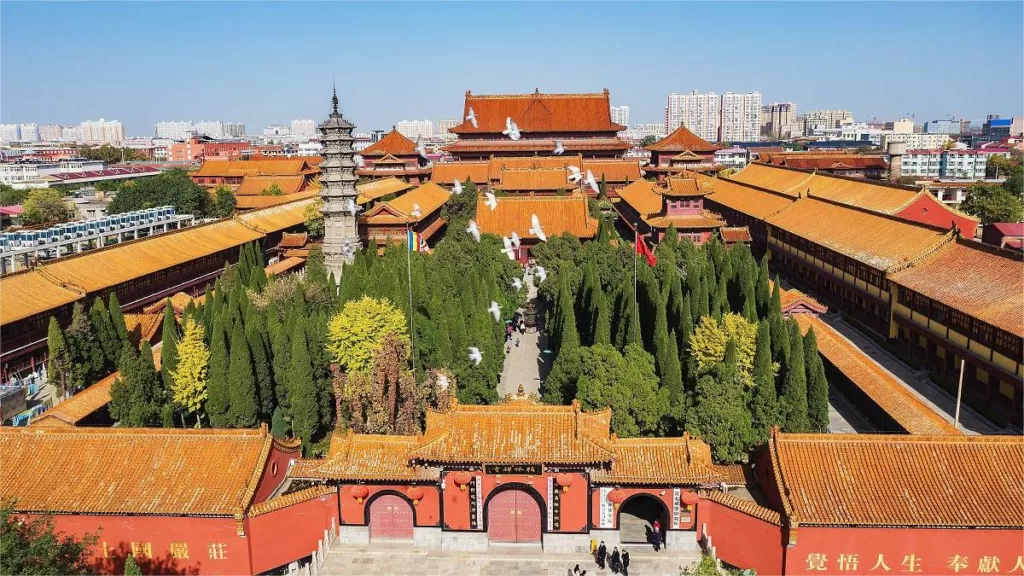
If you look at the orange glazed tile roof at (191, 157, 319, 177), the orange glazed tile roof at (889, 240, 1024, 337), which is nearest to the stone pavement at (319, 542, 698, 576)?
the orange glazed tile roof at (889, 240, 1024, 337)

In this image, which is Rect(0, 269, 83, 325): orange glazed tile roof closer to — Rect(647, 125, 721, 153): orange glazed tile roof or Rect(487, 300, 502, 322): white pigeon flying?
Rect(487, 300, 502, 322): white pigeon flying

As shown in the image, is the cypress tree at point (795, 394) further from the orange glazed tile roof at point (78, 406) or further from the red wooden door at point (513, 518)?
the orange glazed tile roof at point (78, 406)

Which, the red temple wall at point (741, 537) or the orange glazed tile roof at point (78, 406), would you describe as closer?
the red temple wall at point (741, 537)

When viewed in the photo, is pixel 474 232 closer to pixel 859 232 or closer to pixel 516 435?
pixel 859 232

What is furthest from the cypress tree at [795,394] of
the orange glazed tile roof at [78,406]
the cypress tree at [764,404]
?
the orange glazed tile roof at [78,406]

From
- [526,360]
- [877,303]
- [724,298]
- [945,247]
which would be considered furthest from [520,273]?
[945,247]

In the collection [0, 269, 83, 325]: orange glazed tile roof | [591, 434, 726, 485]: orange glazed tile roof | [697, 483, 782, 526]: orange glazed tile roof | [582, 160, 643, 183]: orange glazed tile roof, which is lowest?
[697, 483, 782, 526]: orange glazed tile roof
